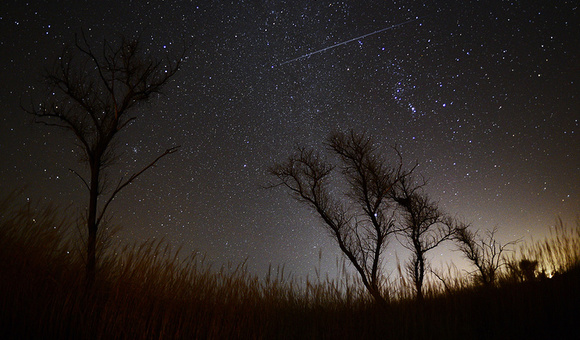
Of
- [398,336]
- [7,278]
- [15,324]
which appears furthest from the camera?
[398,336]

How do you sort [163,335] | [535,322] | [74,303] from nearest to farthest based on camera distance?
[74,303] < [163,335] < [535,322]

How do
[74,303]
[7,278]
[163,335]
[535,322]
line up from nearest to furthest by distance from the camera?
[7,278]
[74,303]
[163,335]
[535,322]

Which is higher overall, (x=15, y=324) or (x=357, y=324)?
(x=357, y=324)

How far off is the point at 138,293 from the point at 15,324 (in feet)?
4.32

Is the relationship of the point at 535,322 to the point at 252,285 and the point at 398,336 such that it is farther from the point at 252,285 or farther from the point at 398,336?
the point at 252,285

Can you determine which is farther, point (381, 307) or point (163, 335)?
point (381, 307)

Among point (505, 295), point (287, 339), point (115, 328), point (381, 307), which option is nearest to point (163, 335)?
point (115, 328)

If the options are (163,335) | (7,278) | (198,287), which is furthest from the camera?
(198,287)

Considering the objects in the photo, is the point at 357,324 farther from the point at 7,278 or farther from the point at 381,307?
the point at 7,278

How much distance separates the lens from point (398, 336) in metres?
4.61

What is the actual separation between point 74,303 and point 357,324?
4.16 m

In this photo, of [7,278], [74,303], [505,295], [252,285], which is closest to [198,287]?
[252,285]

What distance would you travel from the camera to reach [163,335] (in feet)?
13.2

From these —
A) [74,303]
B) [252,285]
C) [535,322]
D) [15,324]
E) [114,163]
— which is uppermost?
[114,163]
